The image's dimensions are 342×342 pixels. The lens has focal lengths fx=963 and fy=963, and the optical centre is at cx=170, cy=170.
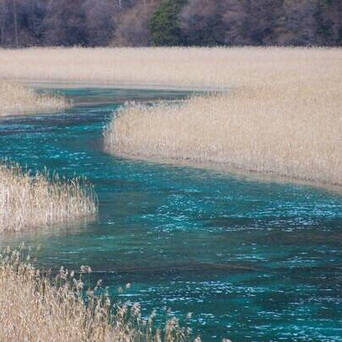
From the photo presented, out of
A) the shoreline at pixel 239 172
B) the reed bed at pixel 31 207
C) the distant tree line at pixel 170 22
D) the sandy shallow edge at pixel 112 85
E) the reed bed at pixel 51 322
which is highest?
the distant tree line at pixel 170 22

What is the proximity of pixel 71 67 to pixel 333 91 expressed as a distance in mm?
20716

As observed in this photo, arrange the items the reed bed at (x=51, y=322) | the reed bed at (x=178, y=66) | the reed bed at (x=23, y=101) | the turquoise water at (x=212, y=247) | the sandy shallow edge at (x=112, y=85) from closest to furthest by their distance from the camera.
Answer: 1. the reed bed at (x=51, y=322)
2. the turquoise water at (x=212, y=247)
3. the reed bed at (x=23, y=101)
4. the reed bed at (x=178, y=66)
5. the sandy shallow edge at (x=112, y=85)

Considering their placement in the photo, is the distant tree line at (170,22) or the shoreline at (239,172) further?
the distant tree line at (170,22)

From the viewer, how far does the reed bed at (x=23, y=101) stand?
2783cm

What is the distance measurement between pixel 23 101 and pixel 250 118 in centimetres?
1042

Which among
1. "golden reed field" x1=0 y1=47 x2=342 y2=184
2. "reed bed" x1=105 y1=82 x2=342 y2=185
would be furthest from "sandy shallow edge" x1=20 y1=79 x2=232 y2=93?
"reed bed" x1=105 y1=82 x2=342 y2=185

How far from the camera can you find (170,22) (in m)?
56.5

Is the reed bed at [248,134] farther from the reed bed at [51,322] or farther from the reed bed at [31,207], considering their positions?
the reed bed at [51,322]

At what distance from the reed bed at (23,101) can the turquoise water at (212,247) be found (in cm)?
995

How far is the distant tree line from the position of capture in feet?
163

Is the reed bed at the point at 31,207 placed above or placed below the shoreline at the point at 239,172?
above

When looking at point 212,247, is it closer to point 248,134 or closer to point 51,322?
point 51,322

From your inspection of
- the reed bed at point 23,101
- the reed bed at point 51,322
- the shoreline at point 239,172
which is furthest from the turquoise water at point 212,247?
the reed bed at point 23,101

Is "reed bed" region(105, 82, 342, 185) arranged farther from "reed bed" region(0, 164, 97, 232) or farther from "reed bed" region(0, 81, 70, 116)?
"reed bed" region(0, 81, 70, 116)
